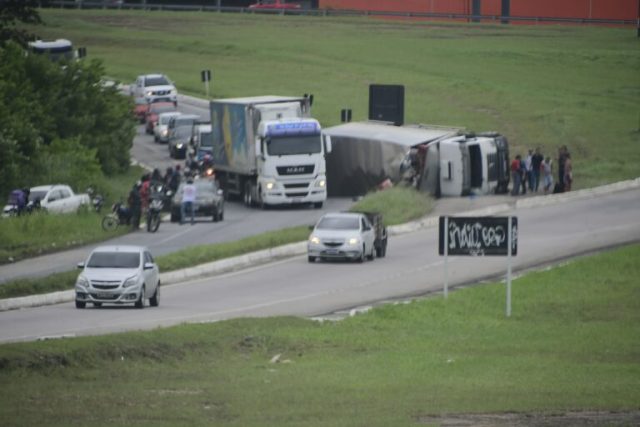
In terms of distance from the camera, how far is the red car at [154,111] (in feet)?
259

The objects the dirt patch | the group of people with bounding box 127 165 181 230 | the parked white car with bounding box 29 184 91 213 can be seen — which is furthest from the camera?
the parked white car with bounding box 29 184 91 213

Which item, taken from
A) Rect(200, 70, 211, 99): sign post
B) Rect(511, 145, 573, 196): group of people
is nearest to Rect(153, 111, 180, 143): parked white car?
Rect(200, 70, 211, 99): sign post

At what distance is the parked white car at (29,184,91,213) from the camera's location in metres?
52.7

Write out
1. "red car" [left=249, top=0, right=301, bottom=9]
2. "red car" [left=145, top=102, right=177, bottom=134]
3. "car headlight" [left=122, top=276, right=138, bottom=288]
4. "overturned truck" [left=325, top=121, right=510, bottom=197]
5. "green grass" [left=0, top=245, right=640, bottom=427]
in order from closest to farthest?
"green grass" [left=0, top=245, right=640, bottom=427]
"car headlight" [left=122, top=276, right=138, bottom=288]
"overturned truck" [left=325, top=121, right=510, bottom=197]
"red car" [left=145, top=102, right=177, bottom=134]
"red car" [left=249, top=0, right=301, bottom=9]

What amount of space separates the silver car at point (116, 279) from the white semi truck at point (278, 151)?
2071 centimetres

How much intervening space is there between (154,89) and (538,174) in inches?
1227

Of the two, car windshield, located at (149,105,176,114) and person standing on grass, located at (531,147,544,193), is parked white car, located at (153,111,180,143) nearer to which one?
car windshield, located at (149,105,176,114)

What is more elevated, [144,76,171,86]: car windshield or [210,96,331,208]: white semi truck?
[210,96,331,208]: white semi truck

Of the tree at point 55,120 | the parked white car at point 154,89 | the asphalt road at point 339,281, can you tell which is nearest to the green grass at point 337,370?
the asphalt road at point 339,281

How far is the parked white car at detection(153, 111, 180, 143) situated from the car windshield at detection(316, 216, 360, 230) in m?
32.6

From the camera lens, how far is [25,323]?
31000 mm

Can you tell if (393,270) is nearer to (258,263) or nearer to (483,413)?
(258,263)

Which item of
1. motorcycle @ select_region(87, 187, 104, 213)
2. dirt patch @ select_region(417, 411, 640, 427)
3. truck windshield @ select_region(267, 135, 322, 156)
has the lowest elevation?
motorcycle @ select_region(87, 187, 104, 213)

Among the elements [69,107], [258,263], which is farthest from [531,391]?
[69,107]
